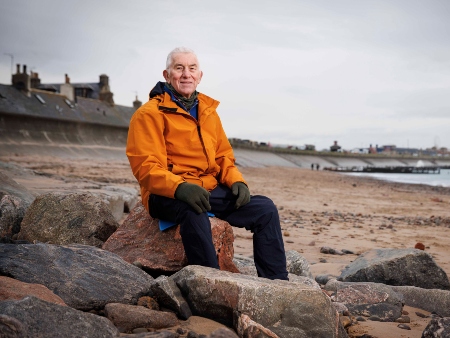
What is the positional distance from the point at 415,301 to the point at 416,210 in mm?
10977

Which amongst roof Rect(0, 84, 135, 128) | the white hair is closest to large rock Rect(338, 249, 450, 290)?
the white hair

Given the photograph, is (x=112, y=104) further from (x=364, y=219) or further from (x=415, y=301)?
(x=415, y=301)

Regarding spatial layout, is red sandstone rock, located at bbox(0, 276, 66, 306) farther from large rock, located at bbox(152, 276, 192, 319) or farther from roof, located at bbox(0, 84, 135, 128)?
roof, located at bbox(0, 84, 135, 128)

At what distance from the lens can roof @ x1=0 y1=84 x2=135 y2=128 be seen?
121 feet

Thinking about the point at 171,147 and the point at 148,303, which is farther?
the point at 171,147

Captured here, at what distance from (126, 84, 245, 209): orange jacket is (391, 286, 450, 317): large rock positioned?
193 cm

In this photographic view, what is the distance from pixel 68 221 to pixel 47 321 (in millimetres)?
2551

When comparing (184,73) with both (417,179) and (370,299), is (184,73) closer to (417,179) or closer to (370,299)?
(370,299)

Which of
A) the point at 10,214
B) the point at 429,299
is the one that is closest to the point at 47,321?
the point at 10,214

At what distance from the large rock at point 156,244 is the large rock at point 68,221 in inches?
17.2

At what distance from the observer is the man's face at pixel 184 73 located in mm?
4043

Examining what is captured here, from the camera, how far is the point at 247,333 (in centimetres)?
257

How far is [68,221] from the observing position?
184 inches

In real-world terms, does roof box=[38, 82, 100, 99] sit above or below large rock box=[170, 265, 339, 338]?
above
